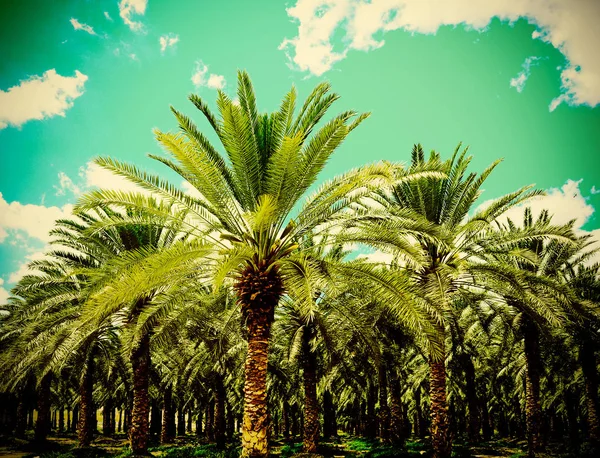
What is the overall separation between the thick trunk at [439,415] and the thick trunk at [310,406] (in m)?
5.36

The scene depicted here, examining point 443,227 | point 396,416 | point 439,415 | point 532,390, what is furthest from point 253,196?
point 396,416

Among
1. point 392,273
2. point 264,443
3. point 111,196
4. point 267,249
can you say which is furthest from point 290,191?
point 264,443

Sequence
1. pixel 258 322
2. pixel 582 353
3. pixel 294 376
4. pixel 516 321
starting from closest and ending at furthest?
pixel 258 322 → pixel 516 321 → pixel 582 353 → pixel 294 376

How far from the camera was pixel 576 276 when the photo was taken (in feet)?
58.2

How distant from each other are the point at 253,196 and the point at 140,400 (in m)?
10.2

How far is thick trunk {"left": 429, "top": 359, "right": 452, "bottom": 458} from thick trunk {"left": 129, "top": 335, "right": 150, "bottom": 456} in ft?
33.9

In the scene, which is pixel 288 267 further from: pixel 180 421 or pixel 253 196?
pixel 180 421

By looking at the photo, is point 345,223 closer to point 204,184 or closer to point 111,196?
point 204,184

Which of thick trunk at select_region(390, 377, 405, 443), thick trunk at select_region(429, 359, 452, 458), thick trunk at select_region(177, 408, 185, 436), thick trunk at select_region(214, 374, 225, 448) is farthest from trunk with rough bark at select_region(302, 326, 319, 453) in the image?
thick trunk at select_region(177, 408, 185, 436)

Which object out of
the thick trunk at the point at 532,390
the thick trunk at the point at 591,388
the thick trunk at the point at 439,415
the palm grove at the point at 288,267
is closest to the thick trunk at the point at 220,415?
the palm grove at the point at 288,267

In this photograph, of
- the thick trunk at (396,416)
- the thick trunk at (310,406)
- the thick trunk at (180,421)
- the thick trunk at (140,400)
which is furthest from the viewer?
the thick trunk at (180,421)

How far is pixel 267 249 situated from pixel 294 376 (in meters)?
19.8

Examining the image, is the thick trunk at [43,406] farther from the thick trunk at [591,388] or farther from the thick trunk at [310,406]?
the thick trunk at [591,388]

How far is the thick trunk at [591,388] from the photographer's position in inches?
710
